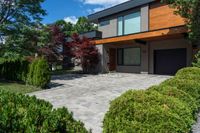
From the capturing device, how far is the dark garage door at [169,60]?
61.1 ft

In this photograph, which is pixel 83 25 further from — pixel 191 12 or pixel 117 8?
pixel 191 12

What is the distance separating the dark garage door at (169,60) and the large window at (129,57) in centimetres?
172

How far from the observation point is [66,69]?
27141mm

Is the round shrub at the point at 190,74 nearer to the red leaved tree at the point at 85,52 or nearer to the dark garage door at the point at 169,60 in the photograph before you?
the dark garage door at the point at 169,60

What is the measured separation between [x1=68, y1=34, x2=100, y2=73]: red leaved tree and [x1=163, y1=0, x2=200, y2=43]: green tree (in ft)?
31.2

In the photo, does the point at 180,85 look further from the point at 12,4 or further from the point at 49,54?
the point at 49,54

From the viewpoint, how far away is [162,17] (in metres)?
18.7

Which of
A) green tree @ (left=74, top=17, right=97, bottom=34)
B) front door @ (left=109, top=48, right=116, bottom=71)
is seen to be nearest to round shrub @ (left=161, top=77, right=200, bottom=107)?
front door @ (left=109, top=48, right=116, bottom=71)

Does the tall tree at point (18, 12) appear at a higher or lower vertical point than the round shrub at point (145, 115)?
higher

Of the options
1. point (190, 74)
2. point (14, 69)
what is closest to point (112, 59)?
point (14, 69)

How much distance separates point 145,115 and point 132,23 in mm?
17366

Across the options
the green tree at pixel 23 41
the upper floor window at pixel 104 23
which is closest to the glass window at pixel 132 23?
the upper floor window at pixel 104 23

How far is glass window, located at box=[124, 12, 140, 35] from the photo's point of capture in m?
20.5

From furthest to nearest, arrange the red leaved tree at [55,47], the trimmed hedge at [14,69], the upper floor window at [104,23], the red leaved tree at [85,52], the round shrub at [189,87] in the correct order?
the upper floor window at [104,23] < the red leaved tree at [55,47] < the red leaved tree at [85,52] < the trimmed hedge at [14,69] < the round shrub at [189,87]
